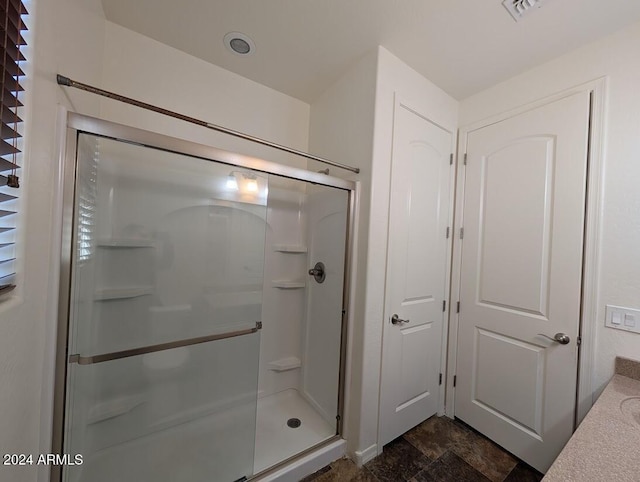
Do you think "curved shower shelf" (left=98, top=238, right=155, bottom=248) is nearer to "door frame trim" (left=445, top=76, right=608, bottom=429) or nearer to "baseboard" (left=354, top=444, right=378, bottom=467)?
"baseboard" (left=354, top=444, right=378, bottom=467)

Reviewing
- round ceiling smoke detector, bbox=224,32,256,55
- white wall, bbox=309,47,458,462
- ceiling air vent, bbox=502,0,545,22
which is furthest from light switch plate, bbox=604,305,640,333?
round ceiling smoke detector, bbox=224,32,256,55

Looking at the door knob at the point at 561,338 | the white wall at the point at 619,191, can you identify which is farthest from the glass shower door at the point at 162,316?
the white wall at the point at 619,191

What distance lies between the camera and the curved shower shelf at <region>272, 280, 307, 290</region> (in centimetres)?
204

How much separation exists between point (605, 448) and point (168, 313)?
182 cm

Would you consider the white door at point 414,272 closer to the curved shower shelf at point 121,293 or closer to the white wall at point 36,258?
the curved shower shelf at point 121,293

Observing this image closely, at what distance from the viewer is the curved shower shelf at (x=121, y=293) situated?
111cm

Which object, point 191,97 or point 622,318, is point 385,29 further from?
point 622,318

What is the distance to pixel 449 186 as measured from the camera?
6.26 ft

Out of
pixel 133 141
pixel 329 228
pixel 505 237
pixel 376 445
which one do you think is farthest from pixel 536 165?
pixel 133 141

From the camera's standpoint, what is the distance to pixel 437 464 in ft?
4.87

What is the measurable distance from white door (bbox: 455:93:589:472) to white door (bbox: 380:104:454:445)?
19 cm

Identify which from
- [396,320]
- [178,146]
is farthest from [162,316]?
[396,320]

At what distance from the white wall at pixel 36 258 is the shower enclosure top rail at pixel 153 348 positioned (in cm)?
16

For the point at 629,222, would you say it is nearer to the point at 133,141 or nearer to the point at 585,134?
the point at 585,134
